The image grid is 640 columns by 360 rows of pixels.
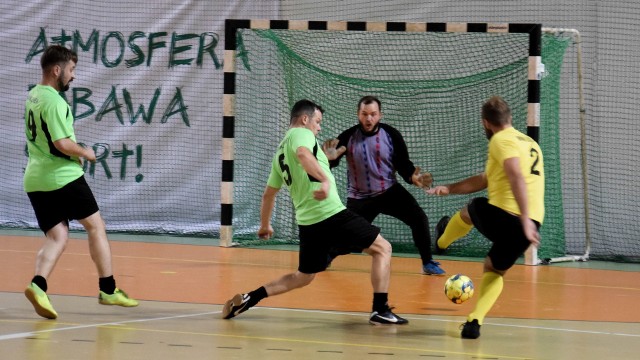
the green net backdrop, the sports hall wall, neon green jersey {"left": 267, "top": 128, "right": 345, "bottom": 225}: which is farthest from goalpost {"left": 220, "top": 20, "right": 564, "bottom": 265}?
neon green jersey {"left": 267, "top": 128, "right": 345, "bottom": 225}

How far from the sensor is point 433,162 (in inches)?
622

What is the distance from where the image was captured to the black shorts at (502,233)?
28.6 ft

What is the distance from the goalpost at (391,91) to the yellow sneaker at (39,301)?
647cm

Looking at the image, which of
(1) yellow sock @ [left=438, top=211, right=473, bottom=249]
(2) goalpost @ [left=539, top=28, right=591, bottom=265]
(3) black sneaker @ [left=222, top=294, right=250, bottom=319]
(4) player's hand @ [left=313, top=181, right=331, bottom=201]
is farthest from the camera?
(2) goalpost @ [left=539, top=28, right=591, bottom=265]

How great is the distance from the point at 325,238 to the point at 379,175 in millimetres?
3681

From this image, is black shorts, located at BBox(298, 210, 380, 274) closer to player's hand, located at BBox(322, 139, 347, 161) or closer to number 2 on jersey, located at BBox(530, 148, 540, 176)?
number 2 on jersey, located at BBox(530, 148, 540, 176)

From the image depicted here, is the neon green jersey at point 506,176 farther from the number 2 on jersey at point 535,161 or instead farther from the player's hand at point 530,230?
the player's hand at point 530,230

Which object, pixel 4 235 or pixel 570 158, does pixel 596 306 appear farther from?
pixel 4 235

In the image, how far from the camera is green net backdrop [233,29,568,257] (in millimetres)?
15234

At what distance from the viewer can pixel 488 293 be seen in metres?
8.82

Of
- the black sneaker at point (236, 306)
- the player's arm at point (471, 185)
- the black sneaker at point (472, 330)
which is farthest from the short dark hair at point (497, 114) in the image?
the black sneaker at point (236, 306)

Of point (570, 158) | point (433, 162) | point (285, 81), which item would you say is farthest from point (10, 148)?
point (570, 158)

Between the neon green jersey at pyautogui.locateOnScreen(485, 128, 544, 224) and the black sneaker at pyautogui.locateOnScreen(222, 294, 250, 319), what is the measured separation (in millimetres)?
2092

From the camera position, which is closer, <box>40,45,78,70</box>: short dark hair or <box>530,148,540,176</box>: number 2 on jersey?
<box>530,148,540,176</box>: number 2 on jersey
